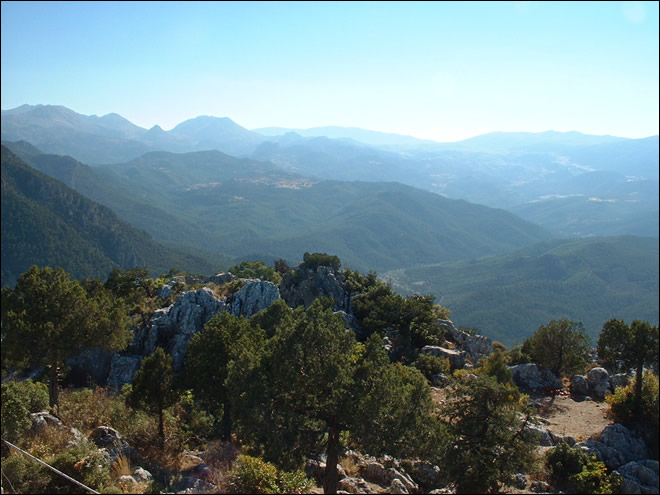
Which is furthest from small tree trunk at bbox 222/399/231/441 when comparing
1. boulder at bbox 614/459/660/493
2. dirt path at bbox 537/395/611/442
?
dirt path at bbox 537/395/611/442

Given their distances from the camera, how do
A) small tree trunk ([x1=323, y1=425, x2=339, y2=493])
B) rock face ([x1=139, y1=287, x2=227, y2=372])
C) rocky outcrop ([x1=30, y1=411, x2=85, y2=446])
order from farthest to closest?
rock face ([x1=139, y1=287, x2=227, y2=372]), rocky outcrop ([x1=30, y1=411, x2=85, y2=446]), small tree trunk ([x1=323, y1=425, x2=339, y2=493])

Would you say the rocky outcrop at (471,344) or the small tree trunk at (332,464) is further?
the rocky outcrop at (471,344)

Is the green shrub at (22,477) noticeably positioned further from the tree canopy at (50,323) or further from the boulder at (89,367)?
the boulder at (89,367)

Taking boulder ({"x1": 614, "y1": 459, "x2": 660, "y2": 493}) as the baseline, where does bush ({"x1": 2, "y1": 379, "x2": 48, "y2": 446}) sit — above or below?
above

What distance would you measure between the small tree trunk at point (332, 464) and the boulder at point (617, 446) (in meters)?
13.0

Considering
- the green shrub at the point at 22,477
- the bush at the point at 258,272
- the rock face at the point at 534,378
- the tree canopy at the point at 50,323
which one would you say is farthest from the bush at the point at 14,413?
the bush at the point at 258,272

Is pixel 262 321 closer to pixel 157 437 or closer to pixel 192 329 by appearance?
pixel 192 329

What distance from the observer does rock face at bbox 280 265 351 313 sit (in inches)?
1965

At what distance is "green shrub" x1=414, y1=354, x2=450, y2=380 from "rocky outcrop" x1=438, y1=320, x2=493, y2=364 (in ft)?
18.3

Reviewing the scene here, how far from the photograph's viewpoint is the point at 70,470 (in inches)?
476

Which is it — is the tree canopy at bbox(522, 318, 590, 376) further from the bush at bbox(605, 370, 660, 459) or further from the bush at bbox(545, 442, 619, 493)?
the bush at bbox(545, 442, 619, 493)

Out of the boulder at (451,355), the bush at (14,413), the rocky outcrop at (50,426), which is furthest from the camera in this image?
the boulder at (451,355)

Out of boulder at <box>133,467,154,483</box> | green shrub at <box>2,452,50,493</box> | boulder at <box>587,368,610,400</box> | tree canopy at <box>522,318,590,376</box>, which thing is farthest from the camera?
tree canopy at <box>522,318,590,376</box>

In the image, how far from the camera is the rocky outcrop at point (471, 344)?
41553 mm
